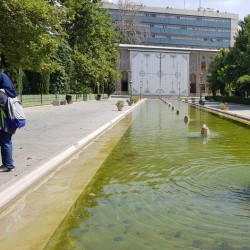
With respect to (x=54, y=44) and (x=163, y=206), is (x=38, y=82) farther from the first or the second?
(x=163, y=206)

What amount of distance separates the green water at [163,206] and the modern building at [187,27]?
388 ft

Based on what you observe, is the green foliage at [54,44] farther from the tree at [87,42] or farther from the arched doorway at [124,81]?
the arched doorway at [124,81]

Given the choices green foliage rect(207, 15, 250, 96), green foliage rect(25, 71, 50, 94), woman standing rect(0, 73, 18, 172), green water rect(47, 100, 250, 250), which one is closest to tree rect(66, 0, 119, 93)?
A: green foliage rect(25, 71, 50, 94)

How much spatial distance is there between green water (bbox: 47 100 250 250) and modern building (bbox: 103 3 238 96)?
242 feet

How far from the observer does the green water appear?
4043 mm

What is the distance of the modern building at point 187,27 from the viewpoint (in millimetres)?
127250

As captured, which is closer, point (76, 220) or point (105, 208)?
point (76, 220)

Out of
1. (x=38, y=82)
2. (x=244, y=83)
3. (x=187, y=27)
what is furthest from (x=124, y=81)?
(x=38, y=82)

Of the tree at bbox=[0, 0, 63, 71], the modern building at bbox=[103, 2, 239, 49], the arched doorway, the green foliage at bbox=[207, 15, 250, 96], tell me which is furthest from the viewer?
the modern building at bbox=[103, 2, 239, 49]

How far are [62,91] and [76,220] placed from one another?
42520 millimetres

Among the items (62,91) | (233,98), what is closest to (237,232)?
(62,91)

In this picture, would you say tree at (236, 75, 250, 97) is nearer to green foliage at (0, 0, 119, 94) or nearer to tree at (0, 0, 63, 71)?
green foliage at (0, 0, 119, 94)

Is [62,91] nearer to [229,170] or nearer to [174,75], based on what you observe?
[229,170]

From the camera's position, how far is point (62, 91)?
46219mm
